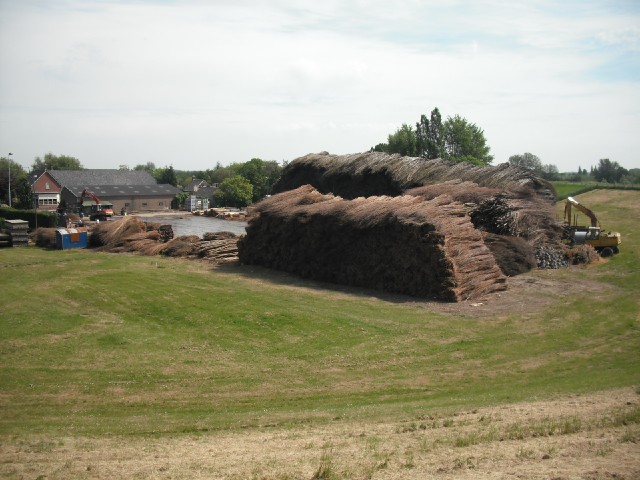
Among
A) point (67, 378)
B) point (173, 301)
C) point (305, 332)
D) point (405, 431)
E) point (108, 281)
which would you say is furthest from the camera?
point (108, 281)

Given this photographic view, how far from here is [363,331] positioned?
1966 cm

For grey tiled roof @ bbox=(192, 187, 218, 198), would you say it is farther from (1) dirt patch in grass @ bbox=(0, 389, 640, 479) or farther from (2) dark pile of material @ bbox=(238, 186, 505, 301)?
(1) dirt patch in grass @ bbox=(0, 389, 640, 479)

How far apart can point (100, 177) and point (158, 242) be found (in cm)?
4905

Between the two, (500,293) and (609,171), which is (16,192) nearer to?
(500,293)

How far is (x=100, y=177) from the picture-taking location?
82.0 metres

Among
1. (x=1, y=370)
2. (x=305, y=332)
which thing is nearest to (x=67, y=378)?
(x=1, y=370)

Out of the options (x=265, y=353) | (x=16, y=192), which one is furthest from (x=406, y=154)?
(x=265, y=353)

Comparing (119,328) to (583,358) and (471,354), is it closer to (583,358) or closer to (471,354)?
(471,354)

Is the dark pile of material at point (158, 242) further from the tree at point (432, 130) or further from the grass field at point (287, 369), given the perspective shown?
the tree at point (432, 130)

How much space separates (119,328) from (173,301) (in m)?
2.91

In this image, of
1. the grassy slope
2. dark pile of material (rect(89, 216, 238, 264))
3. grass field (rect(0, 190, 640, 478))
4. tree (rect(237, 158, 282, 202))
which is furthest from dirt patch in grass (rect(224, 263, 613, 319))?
tree (rect(237, 158, 282, 202))

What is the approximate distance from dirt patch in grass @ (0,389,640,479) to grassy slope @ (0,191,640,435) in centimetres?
104

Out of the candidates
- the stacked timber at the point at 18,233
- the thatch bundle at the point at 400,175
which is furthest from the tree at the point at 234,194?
the stacked timber at the point at 18,233

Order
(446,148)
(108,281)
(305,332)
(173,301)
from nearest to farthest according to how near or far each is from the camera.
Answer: (305,332) → (173,301) → (108,281) → (446,148)
